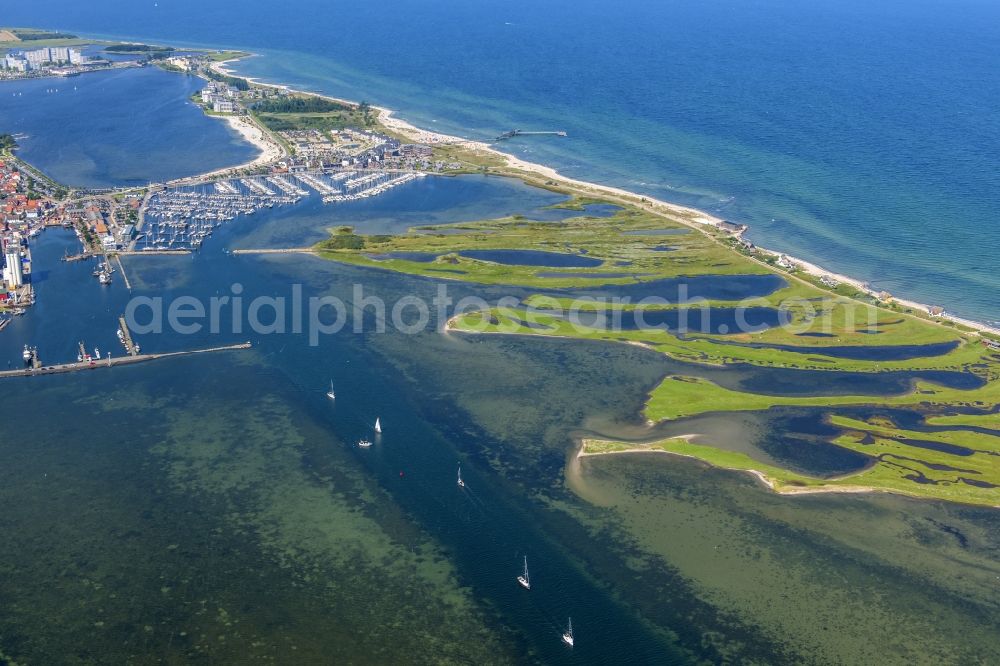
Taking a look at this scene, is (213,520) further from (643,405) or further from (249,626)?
(643,405)

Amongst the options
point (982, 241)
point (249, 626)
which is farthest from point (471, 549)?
point (982, 241)

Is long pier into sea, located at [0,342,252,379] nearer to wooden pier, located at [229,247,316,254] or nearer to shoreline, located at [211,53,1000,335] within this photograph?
wooden pier, located at [229,247,316,254]

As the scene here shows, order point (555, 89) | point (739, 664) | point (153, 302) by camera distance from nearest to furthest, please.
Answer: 1. point (739, 664)
2. point (153, 302)
3. point (555, 89)

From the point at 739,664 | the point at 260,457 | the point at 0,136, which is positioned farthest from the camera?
the point at 0,136

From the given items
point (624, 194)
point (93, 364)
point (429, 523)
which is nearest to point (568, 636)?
point (429, 523)

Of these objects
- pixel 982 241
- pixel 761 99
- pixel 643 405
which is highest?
pixel 761 99

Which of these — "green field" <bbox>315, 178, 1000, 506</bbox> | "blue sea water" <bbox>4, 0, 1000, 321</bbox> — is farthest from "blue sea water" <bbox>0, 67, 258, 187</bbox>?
"green field" <bbox>315, 178, 1000, 506</bbox>

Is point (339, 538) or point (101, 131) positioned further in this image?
point (101, 131)

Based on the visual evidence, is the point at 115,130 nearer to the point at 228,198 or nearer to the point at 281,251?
the point at 228,198

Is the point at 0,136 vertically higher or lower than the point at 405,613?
higher
